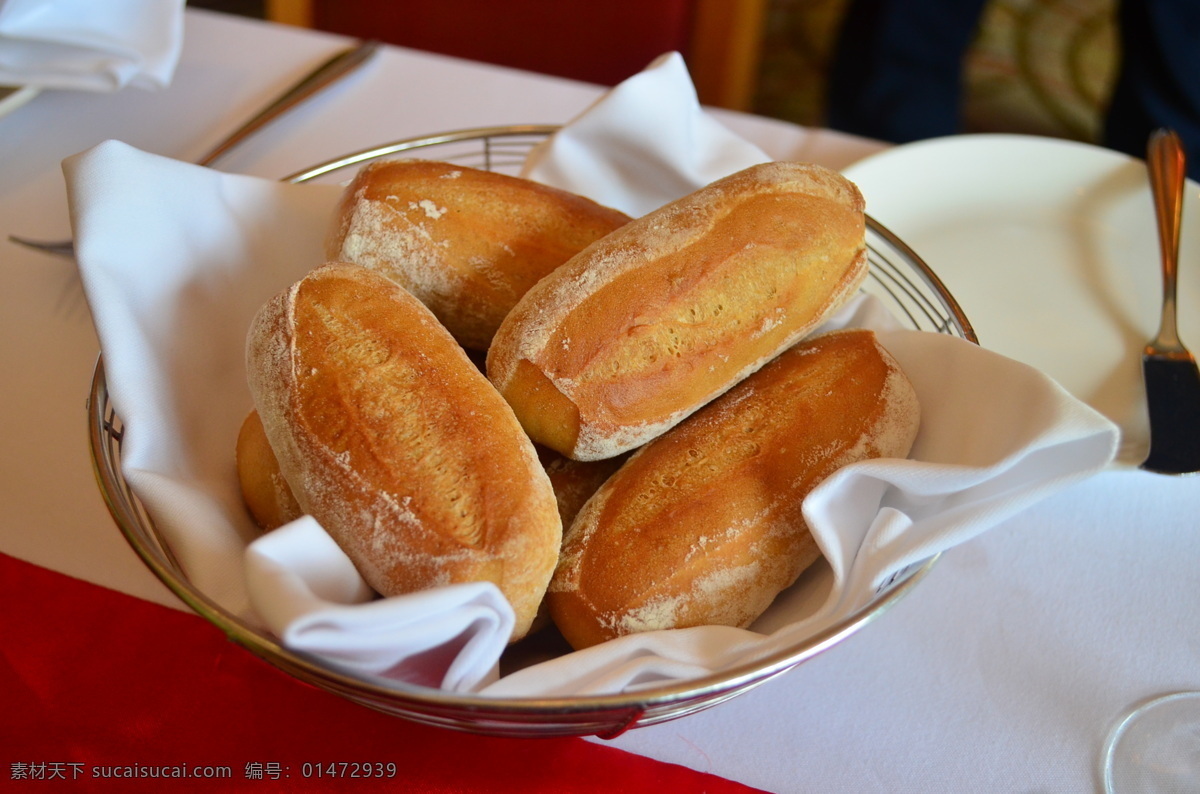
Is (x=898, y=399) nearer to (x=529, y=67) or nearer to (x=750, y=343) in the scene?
(x=750, y=343)

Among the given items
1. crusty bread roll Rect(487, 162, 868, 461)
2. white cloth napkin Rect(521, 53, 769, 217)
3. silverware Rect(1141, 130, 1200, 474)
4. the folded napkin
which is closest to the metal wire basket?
the folded napkin

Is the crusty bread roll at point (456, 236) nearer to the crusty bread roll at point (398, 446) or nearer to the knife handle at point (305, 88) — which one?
the crusty bread roll at point (398, 446)

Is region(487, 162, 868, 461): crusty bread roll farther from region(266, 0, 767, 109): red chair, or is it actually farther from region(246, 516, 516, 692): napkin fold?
region(266, 0, 767, 109): red chair

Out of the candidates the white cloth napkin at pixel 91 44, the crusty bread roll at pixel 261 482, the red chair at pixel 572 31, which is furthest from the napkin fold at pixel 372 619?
the red chair at pixel 572 31

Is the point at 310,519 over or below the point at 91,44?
below

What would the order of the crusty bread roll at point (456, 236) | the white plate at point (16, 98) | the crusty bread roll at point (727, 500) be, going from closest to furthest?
the crusty bread roll at point (727, 500) < the crusty bread roll at point (456, 236) < the white plate at point (16, 98)

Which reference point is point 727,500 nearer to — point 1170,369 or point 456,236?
point 456,236

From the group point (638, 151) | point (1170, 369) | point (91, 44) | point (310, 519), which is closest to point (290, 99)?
point (91, 44)
